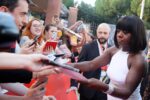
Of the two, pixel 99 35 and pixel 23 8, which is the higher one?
pixel 23 8

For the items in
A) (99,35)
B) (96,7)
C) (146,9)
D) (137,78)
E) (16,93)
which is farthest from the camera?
(96,7)

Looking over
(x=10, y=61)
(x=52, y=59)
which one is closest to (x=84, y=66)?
(x=52, y=59)

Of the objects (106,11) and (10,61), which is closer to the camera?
(10,61)

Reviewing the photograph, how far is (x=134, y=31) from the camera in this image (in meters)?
3.48

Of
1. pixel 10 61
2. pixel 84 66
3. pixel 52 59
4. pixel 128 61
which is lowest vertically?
pixel 84 66

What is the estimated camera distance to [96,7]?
167 feet

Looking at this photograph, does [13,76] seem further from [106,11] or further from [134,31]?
[106,11]

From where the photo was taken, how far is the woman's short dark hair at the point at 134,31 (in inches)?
137

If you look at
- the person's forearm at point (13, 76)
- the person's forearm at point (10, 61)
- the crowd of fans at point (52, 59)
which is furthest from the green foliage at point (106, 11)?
the person's forearm at point (10, 61)

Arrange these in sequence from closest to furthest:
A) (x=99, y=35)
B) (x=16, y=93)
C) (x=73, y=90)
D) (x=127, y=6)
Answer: (x=16, y=93) < (x=73, y=90) < (x=99, y=35) < (x=127, y=6)

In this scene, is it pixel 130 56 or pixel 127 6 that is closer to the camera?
pixel 130 56

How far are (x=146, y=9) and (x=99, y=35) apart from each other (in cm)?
3530

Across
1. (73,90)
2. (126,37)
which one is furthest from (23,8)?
(73,90)

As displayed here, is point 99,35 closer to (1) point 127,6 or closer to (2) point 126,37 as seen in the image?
(2) point 126,37
